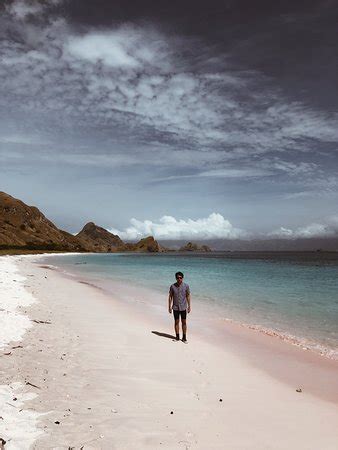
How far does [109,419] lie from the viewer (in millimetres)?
6328

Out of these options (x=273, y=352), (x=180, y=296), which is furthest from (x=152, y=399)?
(x=273, y=352)

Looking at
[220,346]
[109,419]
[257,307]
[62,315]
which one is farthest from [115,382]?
[257,307]

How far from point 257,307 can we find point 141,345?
47.4 ft

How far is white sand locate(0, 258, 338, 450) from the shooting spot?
580 cm

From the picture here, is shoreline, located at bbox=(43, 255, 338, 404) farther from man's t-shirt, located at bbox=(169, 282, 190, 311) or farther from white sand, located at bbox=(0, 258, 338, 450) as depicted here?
man's t-shirt, located at bbox=(169, 282, 190, 311)

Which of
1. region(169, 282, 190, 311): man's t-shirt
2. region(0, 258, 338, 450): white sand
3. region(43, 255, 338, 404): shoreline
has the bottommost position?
region(43, 255, 338, 404): shoreline

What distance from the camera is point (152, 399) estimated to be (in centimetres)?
750

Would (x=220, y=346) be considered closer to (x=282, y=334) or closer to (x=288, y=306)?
(x=282, y=334)

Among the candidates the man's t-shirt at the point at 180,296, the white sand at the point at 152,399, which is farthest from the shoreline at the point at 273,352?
the man's t-shirt at the point at 180,296

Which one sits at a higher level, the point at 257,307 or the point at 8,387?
the point at 8,387

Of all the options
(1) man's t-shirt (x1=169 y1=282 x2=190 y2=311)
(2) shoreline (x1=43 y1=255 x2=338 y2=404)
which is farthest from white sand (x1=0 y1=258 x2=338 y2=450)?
(1) man's t-shirt (x1=169 y1=282 x2=190 y2=311)

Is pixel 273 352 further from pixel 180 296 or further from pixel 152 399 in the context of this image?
pixel 152 399

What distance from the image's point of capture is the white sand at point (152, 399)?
229 inches

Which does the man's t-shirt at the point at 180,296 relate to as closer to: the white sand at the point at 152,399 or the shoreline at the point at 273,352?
the white sand at the point at 152,399
